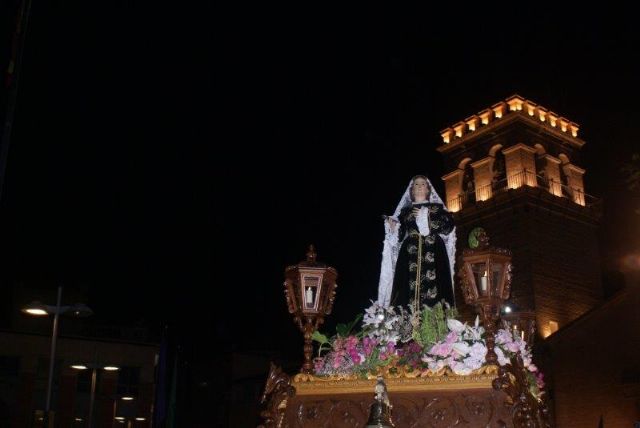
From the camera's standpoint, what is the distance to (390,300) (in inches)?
460

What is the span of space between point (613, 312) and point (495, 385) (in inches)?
943

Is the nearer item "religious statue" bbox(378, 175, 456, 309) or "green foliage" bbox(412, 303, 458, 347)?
"green foliage" bbox(412, 303, 458, 347)

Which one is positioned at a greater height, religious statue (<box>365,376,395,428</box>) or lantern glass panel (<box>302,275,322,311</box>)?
lantern glass panel (<box>302,275,322,311</box>)

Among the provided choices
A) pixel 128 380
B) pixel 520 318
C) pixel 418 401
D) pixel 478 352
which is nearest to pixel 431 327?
pixel 478 352

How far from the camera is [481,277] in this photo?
886cm

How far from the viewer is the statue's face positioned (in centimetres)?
1203

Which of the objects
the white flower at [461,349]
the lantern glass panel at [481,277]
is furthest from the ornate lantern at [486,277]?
the white flower at [461,349]

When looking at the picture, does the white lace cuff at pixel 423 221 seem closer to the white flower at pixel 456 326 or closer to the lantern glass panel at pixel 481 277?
the lantern glass panel at pixel 481 277

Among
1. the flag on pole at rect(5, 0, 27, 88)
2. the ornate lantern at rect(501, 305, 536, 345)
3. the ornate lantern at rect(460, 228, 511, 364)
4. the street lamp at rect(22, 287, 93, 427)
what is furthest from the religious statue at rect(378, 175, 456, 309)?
the flag on pole at rect(5, 0, 27, 88)

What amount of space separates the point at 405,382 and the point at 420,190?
14.2ft

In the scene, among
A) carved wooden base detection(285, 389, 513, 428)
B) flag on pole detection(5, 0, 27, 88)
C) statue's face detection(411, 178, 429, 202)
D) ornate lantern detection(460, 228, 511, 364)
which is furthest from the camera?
statue's face detection(411, 178, 429, 202)

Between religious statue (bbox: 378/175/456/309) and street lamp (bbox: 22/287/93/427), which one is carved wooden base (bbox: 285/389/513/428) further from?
street lamp (bbox: 22/287/93/427)

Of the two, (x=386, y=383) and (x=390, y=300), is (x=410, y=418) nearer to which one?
(x=386, y=383)

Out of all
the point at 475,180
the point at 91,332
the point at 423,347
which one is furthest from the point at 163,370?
the point at 475,180
